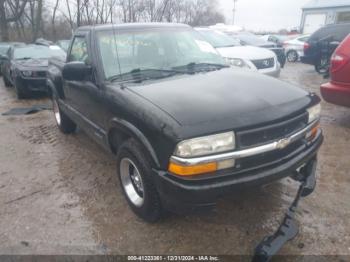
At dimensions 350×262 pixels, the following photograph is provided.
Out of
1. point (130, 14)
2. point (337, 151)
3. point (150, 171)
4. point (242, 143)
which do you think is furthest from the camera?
point (130, 14)

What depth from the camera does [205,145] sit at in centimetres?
220

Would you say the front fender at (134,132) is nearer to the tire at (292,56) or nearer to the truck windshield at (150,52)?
the truck windshield at (150,52)

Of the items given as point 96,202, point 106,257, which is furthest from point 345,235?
point 96,202

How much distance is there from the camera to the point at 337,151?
14.2 ft

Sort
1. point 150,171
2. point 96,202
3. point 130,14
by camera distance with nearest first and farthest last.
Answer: point 150,171, point 96,202, point 130,14

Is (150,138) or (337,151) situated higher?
(150,138)

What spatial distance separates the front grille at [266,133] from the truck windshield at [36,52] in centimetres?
786

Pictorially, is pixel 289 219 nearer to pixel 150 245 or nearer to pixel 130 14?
pixel 150 245

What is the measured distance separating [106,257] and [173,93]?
59.3 inches

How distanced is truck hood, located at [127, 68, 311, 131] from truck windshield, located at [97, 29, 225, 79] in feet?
1.27

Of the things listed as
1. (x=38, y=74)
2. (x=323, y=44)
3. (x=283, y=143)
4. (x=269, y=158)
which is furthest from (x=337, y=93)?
(x=38, y=74)

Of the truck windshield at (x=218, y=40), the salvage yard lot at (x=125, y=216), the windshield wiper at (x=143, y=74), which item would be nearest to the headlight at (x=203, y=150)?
the salvage yard lot at (x=125, y=216)

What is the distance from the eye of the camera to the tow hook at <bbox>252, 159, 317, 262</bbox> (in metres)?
2.33

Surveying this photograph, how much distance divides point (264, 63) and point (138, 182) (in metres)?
5.80
